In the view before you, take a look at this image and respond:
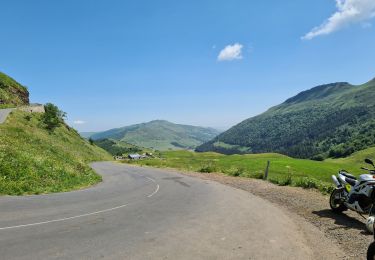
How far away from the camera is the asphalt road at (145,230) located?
30.1 ft

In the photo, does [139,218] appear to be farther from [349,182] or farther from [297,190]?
[297,190]

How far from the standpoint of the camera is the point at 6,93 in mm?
89562

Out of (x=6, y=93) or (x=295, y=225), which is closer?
(x=295, y=225)

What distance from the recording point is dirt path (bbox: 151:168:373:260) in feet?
35.1

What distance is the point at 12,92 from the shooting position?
313ft

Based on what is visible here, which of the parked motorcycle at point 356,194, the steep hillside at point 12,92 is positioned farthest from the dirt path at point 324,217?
the steep hillside at point 12,92

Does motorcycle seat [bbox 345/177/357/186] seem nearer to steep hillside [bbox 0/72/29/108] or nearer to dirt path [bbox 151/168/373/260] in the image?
dirt path [bbox 151/168/373/260]

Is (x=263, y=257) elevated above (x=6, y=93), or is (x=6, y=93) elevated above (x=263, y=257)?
(x=6, y=93)

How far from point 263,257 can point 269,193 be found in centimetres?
1298

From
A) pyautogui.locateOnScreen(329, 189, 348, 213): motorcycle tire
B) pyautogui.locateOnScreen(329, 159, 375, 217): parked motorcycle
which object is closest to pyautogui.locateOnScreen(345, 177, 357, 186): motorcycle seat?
pyautogui.locateOnScreen(329, 159, 375, 217): parked motorcycle

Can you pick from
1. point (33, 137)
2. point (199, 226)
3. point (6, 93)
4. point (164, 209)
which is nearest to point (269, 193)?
point (164, 209)

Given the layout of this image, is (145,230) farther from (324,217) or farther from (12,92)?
(12,92)

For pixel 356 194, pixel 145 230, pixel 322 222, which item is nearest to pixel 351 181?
pixel 356 194

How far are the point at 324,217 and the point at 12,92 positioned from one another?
3863 inches
